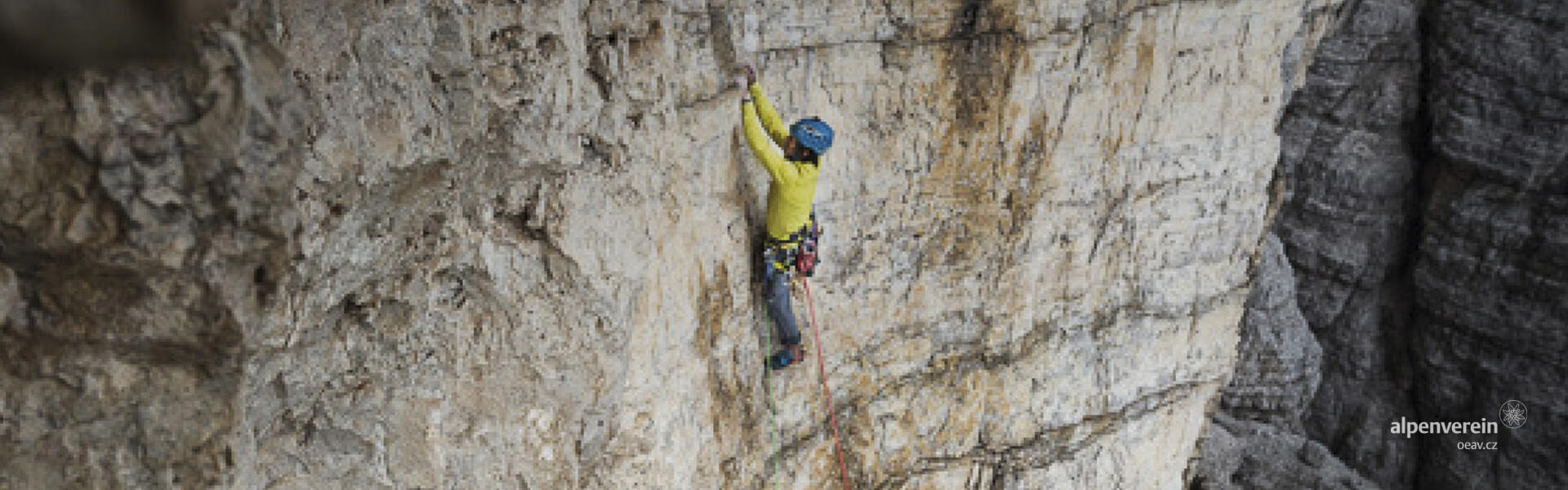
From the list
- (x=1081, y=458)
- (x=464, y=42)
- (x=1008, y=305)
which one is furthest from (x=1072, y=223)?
(x=464, y=42)

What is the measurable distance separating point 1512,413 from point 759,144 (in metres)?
15.5

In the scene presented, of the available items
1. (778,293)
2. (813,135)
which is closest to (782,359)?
(778,293)

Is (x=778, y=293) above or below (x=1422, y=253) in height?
above

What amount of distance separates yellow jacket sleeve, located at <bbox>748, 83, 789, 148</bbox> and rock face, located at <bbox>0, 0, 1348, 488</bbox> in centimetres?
21

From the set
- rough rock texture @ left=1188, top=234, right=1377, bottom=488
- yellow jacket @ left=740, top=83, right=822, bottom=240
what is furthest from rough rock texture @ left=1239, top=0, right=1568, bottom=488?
yellow jacket @ left=740, top=83, right=822, bottom=240

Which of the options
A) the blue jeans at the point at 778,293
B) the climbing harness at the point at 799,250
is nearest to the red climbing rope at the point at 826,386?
the blue jeans at the point at 778,293

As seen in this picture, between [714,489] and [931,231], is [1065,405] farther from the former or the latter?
[714,489]

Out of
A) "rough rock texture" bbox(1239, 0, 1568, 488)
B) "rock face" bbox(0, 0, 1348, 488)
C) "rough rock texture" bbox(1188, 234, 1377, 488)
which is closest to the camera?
"rock face" bbox(0, 0, 1348, 488)

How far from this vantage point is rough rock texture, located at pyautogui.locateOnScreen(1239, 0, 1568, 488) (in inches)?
606

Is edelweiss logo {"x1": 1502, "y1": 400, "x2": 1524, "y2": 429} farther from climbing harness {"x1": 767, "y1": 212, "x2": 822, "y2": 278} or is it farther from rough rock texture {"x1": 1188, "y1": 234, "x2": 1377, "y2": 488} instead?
climbing harness {"x1": 767, "y1": 212, "x2": 822, "y2": 278}

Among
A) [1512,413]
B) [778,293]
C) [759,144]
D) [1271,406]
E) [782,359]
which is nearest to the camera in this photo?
[759,144]

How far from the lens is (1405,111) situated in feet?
56.6

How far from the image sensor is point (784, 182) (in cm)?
565

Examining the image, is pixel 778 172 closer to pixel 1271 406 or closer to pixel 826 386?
pixel 826 386
